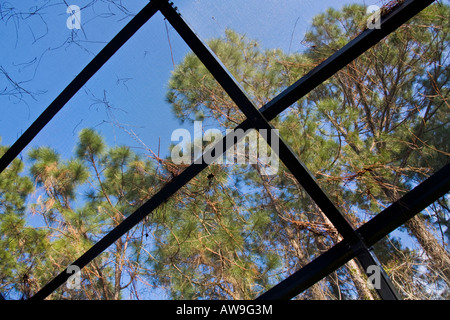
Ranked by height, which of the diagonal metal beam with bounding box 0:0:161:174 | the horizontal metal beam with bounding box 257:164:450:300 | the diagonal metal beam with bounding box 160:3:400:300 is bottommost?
the horizontal metal beam with bounding box 257:164:450:300

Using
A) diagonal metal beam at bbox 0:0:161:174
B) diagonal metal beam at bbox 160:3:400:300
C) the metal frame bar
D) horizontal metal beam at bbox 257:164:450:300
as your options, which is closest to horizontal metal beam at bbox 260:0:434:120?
the metal frame bar

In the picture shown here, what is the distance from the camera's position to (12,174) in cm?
220

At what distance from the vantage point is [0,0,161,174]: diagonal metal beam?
1.35 meters

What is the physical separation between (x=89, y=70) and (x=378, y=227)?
4.08 ft

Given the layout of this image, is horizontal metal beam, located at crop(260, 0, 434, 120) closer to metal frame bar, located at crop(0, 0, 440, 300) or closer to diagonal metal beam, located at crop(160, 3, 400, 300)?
metal frame bar, located at crop(0, 0, 440, 300)

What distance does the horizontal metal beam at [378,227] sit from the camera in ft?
A: 3.69

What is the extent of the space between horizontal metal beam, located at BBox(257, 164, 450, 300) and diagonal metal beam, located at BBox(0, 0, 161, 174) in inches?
43.2

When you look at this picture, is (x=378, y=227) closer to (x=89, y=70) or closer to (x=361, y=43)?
(x=361, y=43)

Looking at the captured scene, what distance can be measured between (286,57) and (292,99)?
33.6 inches

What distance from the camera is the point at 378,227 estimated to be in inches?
46.9

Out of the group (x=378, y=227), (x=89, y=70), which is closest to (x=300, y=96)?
(x=378, y=227)

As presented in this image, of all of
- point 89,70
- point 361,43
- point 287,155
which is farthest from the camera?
point 89,70
